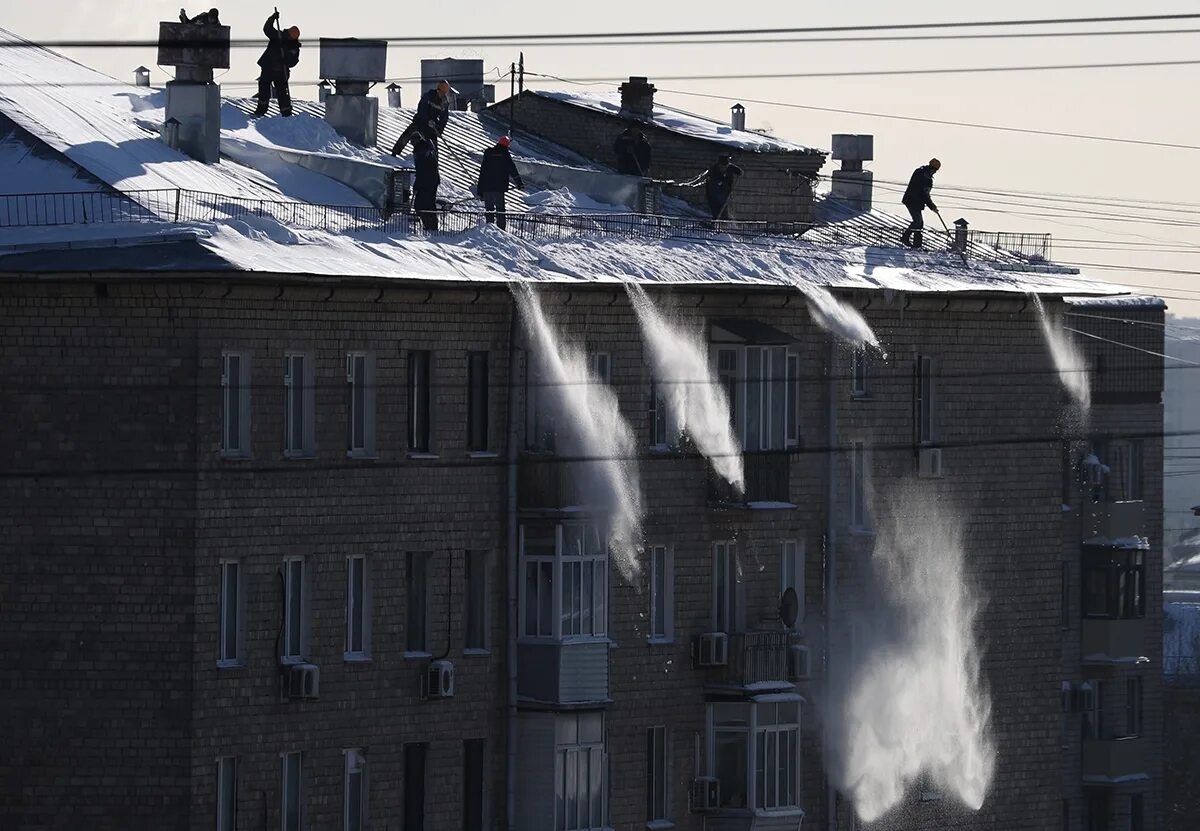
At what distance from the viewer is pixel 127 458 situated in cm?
4303

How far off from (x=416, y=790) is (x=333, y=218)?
7782 mm

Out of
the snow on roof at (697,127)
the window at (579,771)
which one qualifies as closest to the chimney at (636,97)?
the snow on roof at (697,127)

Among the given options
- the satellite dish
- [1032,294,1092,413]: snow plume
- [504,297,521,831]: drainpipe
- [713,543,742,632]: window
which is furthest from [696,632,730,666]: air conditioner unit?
[1032,294,1092,413]: snow plume

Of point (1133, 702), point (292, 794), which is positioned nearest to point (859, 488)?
point (292, 794)

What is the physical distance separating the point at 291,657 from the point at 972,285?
51.3ft

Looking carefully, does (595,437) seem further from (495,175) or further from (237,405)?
(237,405)

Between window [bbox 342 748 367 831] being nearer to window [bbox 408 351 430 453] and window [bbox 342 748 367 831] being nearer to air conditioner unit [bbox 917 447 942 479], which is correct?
window [bbox 408 351 430 453]

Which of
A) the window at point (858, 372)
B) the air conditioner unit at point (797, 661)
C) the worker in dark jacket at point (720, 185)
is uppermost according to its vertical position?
the worker in dark jacket at point (720, 185)

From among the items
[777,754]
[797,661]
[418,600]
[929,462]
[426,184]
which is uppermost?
[426,184]

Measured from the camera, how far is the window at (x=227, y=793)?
4331 centimetres

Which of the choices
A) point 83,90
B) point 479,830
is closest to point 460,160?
point 83,90

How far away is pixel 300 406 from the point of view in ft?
148

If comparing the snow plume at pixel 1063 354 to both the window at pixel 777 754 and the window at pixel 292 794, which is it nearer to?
the window at pixel 777 754

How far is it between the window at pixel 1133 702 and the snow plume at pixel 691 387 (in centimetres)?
2245
